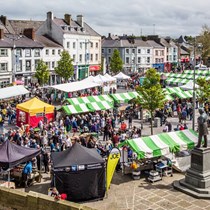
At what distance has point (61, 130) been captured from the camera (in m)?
23.6

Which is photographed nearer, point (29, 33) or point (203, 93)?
point (203, 93)

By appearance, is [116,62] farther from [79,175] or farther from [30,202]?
[30,202]

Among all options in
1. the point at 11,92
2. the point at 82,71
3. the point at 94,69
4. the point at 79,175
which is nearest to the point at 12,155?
the point at 79,175

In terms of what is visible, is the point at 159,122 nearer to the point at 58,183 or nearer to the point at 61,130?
the point at 61,130

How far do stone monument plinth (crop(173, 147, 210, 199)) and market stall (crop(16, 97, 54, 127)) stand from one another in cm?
1434

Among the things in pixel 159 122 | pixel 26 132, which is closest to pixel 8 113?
pixel 26 132

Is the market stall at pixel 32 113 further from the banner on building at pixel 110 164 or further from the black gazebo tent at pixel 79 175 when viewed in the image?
the banner on building at pixel 110 164

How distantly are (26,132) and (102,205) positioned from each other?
11267mm

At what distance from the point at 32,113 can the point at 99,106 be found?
5.60 metres

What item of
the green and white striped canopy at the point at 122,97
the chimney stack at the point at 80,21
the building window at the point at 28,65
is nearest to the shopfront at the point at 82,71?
the chimney stack at the point at 80,21

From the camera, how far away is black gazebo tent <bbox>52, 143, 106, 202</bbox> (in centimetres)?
1406

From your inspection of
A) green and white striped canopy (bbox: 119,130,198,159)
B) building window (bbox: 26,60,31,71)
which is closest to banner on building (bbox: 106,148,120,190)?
green and white striped canopy (bbox: 119,130,198,159)

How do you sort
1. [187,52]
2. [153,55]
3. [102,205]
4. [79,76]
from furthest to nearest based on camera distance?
[187,52], [153,55], [79,76], [102,205]

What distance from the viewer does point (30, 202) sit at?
11.8 metres
